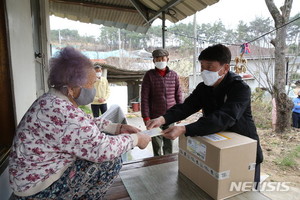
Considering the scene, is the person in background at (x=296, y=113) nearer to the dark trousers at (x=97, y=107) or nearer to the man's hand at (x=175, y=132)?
the dark trousers at (x=97, y=107)

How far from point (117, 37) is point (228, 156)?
2109 centimetres

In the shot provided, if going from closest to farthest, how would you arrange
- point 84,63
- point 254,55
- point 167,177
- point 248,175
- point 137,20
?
1. point 84,63
2. point 248,175
3. point 167,177
4. point 137,20
5. point 254,55

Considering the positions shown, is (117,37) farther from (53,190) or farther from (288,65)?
(53,190)

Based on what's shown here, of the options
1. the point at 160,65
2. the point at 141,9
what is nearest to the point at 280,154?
the point at 160,65

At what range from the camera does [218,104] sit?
166 centimetres

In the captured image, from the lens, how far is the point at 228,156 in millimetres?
1221

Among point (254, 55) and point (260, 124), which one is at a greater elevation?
point (254, 55)

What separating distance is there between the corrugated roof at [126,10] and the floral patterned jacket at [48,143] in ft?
6.79

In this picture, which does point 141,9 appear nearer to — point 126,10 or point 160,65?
point 126,10

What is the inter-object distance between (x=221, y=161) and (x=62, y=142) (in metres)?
0.87

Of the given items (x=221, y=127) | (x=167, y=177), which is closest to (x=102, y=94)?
(x=167, y=177)

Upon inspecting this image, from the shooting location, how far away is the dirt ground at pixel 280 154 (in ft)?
11.0

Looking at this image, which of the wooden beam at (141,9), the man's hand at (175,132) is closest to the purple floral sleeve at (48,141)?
the man's hand at (175,132)

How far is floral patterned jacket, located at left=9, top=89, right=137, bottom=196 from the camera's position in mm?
974
